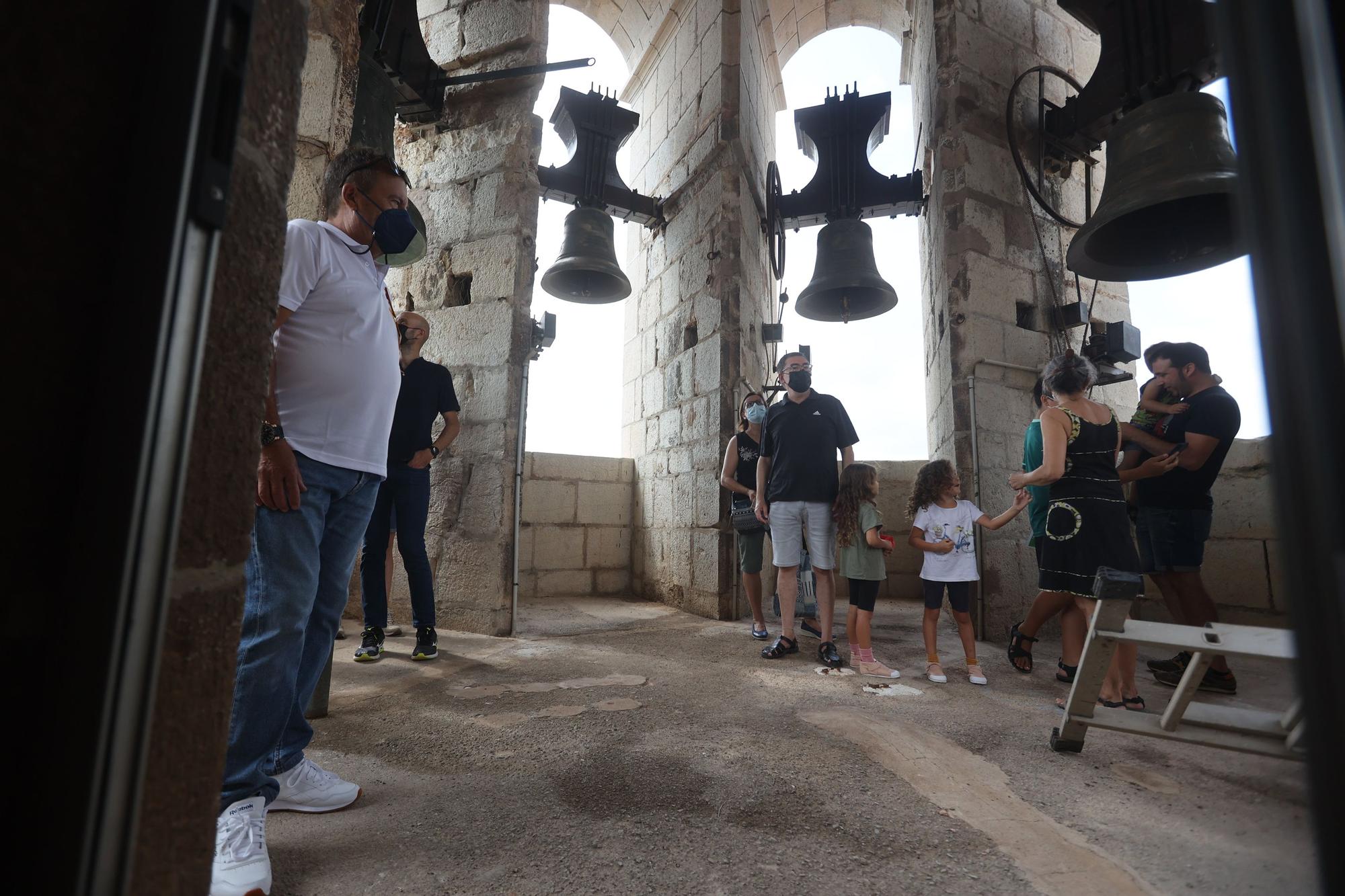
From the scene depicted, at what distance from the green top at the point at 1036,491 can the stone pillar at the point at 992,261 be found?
1.00 m

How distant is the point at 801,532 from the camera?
3.28 meters

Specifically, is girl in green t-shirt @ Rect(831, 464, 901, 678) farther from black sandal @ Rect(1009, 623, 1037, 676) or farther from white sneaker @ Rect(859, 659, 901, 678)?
black sandal @ Rect(1009, 623, 1037, 676)

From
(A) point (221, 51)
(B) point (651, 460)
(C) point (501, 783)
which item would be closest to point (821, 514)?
(C) point (501, 783)

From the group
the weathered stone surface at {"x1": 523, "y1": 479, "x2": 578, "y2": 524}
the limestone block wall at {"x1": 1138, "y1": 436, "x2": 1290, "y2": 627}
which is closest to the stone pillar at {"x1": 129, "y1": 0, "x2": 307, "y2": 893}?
the limestone block wall at {"x1": 1138, "y1": 436, "x2": 1290, "y2": 627}

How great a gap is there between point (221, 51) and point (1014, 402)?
172 inches

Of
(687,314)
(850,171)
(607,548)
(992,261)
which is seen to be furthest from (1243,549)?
(607,548)

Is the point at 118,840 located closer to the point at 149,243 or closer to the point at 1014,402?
the point at 149,243

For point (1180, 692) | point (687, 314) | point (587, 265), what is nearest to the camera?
point (1180, 692)

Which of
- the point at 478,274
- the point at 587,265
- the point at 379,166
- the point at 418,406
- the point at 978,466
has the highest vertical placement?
the point at 587,265

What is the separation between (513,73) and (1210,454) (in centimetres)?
423

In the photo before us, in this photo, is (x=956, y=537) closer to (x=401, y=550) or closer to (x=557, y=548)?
(x=401, y=550)

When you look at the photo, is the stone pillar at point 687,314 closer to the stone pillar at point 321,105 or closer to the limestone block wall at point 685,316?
the limestone block wall at point 685,316

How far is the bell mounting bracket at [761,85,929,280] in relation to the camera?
4.84 meters

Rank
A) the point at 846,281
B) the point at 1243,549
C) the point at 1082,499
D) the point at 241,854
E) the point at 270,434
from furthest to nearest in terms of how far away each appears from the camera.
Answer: the point at 846,281
the point at 1243,549
the point at 1082,499
the point at 270,434
the point at 241,854
